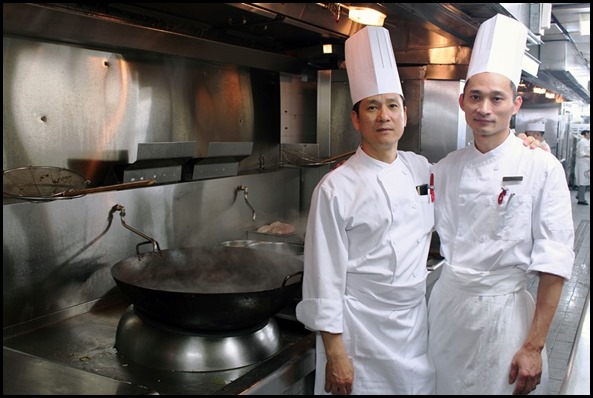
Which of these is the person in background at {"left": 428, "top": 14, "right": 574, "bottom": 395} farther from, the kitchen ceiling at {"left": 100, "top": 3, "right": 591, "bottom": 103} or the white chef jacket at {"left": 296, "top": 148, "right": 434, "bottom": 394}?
the kitchen ceiling at {"left": 100, "top": 3, "right": 591, "bottom": 103}

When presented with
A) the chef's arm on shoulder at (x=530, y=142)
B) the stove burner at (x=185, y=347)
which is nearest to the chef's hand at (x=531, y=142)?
the chef's arm on shoulder at (x=530, y=142)

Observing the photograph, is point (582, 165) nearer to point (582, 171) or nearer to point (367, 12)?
point (582, 171)

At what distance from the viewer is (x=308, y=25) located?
3031 millimetres

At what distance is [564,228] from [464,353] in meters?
0.52

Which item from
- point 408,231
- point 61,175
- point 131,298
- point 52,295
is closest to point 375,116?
point 408,231

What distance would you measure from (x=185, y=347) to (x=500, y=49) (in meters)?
1.44

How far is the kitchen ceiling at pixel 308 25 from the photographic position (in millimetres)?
2184

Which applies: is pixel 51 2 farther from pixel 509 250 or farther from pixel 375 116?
pixel 509 250

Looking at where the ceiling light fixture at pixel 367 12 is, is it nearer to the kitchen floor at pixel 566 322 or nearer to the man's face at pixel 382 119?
the man's face at pixel 382 119

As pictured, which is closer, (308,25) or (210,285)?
(210,285)

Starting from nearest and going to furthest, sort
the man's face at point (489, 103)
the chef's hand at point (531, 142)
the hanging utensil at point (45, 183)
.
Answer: the man's face at point (489, 103) < the chef's hand at point (531, 142) < the hanging utensil at point (45, 183)

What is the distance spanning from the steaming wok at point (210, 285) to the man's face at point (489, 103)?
792mm

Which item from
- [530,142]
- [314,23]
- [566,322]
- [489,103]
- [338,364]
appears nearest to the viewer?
[338,364]

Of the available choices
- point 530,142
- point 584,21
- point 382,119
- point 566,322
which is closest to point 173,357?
point 382,119
